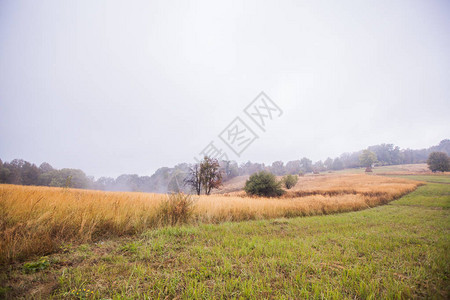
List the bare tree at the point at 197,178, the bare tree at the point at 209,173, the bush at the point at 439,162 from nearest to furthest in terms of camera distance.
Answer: the bare tree at the point at 209,173, the bare tree at the point at 197,178, the bush at the point at 439,162

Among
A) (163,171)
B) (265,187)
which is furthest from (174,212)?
(163,171)

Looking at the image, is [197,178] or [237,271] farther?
[197,178]

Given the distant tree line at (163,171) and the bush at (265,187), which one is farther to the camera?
the distant tree line at (163,171)

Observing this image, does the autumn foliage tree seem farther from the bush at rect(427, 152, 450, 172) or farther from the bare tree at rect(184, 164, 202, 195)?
the bush at rect(427, 152, 450, 172)

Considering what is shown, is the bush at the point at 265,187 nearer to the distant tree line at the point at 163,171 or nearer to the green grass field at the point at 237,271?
the green grass field at the point at 237,271

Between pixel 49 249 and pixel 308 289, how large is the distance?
4.42m

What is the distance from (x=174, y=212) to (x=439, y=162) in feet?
221

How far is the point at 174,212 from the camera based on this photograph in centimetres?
555

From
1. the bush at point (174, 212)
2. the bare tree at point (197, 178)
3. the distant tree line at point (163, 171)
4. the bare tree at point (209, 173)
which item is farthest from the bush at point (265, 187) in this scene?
the distant tree line at point (163, 171)

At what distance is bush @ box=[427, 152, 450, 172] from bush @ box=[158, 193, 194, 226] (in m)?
65.8

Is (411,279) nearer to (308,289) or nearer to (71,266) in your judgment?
(308,289)

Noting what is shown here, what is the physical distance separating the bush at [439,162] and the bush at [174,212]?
65.8 meters

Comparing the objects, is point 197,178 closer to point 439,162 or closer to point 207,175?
point 207,175

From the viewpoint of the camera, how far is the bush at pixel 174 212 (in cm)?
534
